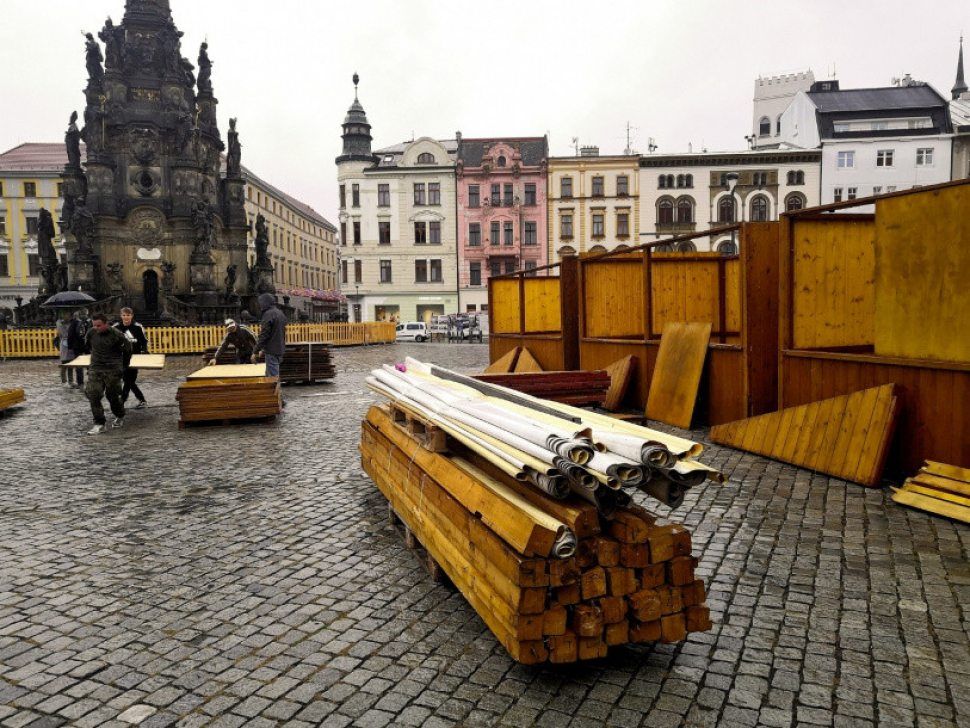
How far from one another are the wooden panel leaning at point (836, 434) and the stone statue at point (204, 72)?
138 ft

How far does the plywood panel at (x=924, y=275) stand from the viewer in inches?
267

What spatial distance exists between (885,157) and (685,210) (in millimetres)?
15292

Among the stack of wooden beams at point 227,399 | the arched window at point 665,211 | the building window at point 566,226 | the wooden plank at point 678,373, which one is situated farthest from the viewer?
the building window at point 566,226

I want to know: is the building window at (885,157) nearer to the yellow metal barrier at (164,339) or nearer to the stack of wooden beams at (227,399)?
the yellow metal barrier at (164,339)

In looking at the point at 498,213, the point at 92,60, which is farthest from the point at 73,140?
the point at 498,213

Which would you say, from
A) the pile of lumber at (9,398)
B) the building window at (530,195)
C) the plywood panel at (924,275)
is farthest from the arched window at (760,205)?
the pile of lumber at (9,398)

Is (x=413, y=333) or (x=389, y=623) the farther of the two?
(x=413, y=333)

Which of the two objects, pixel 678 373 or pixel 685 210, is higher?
pixel 685 210

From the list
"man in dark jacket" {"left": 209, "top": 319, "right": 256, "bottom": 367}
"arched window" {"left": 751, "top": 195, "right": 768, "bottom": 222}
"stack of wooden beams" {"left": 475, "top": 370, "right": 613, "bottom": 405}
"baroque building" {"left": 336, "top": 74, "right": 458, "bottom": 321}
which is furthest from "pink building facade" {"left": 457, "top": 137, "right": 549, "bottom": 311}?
"stack of wooden beams" {"left": 475, "top": 370, "right": 613, "bottom": 405}

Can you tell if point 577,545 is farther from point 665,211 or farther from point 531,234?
point 665,211

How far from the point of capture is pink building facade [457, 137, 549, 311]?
5747cm

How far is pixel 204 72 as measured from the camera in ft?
138

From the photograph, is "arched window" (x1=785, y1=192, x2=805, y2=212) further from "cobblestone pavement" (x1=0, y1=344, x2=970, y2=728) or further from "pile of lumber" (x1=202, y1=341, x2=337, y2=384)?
"cobblestone pavement" (x1=0, y1=344, x2=970, y2=728)

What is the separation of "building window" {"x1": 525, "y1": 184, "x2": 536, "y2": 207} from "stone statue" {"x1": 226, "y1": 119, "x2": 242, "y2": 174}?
76.1ft
